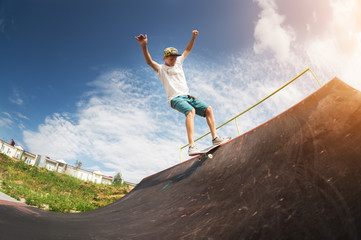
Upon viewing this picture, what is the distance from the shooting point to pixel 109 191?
13562 millimetres

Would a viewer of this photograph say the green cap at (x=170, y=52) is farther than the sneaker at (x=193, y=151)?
Yes

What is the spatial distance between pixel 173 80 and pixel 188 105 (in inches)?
22.1

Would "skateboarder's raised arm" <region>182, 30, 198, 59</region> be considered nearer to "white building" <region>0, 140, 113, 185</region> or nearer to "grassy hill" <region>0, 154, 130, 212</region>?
"grassy hill" <region>0, 154, 130, 212</region>

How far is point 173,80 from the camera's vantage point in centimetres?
301

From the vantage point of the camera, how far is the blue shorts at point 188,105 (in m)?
2.73

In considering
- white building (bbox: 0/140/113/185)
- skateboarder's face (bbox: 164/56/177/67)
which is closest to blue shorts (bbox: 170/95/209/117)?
skateboarder's face (bbox: 164/56/177/67)

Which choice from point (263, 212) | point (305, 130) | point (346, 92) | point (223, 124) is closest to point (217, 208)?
point (263, 212)

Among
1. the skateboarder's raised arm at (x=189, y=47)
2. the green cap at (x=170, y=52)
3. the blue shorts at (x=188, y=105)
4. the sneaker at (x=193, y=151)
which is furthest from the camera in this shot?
→ the skateboarder's raised arm at (x=189, y=47)

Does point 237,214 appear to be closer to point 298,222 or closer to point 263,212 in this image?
point 263,212

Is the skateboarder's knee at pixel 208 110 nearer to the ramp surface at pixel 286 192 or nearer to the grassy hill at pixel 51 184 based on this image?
the ramp surface at pixel 286 192

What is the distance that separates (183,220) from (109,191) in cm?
1409

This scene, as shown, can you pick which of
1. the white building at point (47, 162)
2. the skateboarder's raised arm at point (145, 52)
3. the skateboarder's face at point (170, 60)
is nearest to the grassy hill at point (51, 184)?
the skateboarder's raised arm at point (145, 52)

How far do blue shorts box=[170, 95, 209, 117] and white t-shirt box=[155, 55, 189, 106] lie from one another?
0.09 m

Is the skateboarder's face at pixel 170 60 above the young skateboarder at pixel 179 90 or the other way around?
above
